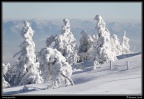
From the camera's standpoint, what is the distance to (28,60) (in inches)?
1916

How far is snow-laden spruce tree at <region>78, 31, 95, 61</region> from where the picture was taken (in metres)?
67.8

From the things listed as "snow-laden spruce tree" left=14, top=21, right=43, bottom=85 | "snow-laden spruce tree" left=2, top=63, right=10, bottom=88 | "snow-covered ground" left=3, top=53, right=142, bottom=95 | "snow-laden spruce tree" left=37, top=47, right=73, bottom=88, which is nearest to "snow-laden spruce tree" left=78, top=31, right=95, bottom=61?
"snow-laden spruce tree" left=2, top=63, right=10, bottom=88

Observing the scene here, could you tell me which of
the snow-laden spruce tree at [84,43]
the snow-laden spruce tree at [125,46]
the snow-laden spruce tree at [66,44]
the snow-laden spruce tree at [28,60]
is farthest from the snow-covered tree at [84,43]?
the snow-laden spruce tree at [28,60]

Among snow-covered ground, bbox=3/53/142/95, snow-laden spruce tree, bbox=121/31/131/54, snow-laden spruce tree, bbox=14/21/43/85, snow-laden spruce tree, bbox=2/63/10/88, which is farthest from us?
snow-laden spruce tree, bbox=121/31/131/54

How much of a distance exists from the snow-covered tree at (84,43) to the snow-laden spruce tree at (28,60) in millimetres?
20804

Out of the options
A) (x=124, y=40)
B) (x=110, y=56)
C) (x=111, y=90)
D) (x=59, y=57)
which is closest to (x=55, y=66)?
(x=59, y=57)

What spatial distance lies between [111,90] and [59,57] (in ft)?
23.4

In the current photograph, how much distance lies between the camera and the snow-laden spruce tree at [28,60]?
47.8 metres

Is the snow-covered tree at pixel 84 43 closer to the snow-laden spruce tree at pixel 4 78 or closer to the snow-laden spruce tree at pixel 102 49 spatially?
the snow-laden spruce tree at pixel 102 49

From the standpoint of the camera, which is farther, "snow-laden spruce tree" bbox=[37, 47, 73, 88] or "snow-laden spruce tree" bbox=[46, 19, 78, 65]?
"snow-laden spruce tree" bbox=[46, 19, 78, 65]

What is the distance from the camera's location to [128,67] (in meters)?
38.6

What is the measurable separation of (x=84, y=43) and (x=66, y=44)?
5502 millimetres

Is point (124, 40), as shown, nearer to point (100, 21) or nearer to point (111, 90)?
point (100, 21)

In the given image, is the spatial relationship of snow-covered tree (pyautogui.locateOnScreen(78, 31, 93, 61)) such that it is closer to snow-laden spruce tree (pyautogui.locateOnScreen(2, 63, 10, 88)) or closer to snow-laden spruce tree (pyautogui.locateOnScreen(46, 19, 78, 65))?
snow-laden spruce tree (pyautogui.locateOnScreen(46, 19, 78, 65))
